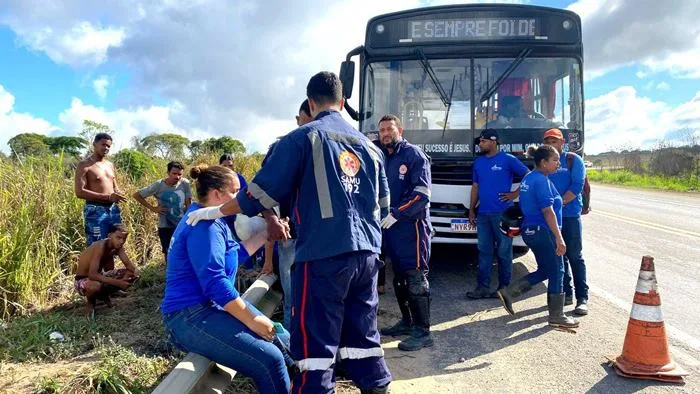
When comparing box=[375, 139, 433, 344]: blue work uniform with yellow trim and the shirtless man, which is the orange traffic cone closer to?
box=[375, 139, 433, 344]: blue work uniform with yellow trim

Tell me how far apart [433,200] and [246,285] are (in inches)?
103

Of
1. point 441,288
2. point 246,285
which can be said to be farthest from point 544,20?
point 246,285

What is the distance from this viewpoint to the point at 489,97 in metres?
6.59

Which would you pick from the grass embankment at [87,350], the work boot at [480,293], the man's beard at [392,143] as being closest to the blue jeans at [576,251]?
the work boot at [480,293]

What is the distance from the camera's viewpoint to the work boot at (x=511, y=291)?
4.98 meters

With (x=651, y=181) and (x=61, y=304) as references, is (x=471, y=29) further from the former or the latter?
(x=651, y=181)

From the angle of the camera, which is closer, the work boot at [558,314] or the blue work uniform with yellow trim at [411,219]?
the blue work uniform with yellow trim at [411,219]

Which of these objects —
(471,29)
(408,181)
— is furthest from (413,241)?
(471,29)

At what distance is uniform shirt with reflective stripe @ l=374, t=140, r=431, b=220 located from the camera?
14.3 ft

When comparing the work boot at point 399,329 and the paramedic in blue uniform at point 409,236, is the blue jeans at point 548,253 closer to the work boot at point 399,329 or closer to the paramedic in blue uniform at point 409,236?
the paramedic in blue uniform at point 409,236

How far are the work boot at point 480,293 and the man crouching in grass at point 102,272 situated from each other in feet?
12.3

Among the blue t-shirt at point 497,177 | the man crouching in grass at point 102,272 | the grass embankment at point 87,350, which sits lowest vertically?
the grass embankment at point 87,350

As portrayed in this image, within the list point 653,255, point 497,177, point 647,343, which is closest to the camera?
point 647,343

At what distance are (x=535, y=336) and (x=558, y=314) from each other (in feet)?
1.23
